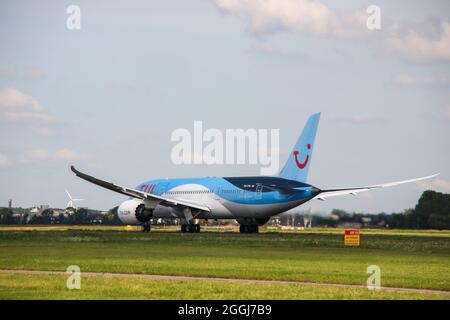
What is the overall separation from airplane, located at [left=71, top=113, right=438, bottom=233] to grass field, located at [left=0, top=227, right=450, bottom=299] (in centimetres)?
1277

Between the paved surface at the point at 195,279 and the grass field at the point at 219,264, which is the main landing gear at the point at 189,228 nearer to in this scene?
the grass field at the point at 219,264

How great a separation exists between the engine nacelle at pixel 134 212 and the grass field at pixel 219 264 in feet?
63.1

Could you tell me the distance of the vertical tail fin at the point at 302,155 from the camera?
79562mm

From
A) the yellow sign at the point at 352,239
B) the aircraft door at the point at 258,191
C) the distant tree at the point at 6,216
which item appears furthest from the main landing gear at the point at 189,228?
the distant tree at the point at 6,216

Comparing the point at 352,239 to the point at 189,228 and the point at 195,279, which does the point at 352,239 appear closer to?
the point at 189,228

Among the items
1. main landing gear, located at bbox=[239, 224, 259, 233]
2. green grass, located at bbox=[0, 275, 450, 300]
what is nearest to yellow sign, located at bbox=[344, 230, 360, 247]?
main landing gear, located at bbox=[239, 224, 259, 233]

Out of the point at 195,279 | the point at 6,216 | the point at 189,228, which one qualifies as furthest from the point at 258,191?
the point at 6,216

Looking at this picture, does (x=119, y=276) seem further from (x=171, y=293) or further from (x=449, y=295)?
(x=449, y=295)

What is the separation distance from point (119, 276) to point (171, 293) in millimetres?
6618

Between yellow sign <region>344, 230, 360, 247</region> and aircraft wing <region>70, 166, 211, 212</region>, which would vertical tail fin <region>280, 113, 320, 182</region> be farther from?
yellow sign <region>344, 230, 360, 247</region>

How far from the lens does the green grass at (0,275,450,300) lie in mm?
29188

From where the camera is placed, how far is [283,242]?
6400cm

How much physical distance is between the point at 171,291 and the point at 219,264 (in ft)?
41.7

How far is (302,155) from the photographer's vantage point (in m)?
80.0
